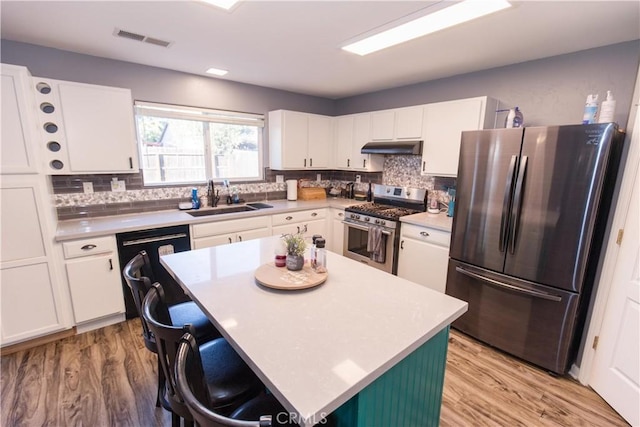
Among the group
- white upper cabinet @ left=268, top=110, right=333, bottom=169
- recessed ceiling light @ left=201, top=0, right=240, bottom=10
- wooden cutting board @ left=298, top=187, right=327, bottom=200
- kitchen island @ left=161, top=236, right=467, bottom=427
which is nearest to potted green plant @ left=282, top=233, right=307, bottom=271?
kitchen island @ left=161, top=236, right=467, bottom=427

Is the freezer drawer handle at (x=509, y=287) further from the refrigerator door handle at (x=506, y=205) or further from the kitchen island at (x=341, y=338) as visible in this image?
the kitchen island at (x=341, y=338)

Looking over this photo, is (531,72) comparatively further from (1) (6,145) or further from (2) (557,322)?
(1) (6,145)

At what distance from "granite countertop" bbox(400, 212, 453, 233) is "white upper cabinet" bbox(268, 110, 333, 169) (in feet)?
5.58

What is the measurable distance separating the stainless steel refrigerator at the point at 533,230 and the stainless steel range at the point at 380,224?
792mm

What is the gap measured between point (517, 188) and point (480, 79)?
1506 millimetres

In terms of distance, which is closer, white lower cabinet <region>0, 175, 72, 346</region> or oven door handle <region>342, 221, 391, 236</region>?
white lower cabinet <region>0, 175, 72, 346</region>

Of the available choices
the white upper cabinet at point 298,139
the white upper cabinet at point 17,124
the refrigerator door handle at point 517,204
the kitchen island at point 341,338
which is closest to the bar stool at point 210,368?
the kitchen island at point 341,338

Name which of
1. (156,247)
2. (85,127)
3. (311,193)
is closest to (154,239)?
(156,247)

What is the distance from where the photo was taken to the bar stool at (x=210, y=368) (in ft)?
3.39

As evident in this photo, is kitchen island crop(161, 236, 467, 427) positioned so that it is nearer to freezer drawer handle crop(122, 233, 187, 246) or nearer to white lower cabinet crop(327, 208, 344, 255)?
freezer drawer handle crop(122, 233, 187, 246)

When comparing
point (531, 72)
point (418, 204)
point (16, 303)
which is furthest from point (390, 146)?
point (16, 303)

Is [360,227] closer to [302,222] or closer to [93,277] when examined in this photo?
[302,222]

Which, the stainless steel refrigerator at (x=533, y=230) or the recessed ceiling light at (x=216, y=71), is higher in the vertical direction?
the recessed ceiling light at (x=216, y=71)

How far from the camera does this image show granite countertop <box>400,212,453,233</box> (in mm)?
2771
